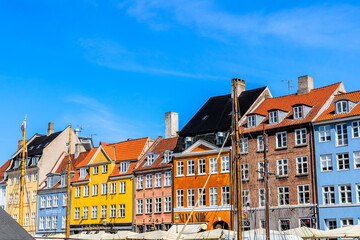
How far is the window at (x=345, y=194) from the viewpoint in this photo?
43.9 m

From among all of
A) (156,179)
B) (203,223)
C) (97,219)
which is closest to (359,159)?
(203,223)

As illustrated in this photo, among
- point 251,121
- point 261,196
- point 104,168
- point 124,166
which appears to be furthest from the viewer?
point 104,168

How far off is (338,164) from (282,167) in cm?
495

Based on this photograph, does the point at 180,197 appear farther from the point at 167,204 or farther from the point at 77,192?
the point at 77,192

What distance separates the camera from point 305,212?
1794 inches

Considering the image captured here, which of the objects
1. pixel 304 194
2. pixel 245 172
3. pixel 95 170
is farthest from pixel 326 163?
pixel 95 170

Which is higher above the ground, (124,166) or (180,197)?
(124,166)

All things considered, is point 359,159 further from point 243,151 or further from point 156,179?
point 156,179

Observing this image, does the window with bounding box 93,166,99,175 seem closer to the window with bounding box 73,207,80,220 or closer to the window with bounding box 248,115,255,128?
the window with bounding box 73,207,80,220

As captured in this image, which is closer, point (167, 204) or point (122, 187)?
point (167, 204)

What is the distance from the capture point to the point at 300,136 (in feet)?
155

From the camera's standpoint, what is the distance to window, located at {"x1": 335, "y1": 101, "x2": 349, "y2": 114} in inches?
1775

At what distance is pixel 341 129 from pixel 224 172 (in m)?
11.9

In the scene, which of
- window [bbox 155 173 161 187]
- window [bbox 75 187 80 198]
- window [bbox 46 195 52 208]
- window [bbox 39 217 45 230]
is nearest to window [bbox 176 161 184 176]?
window [bbox 155 173 161 187]
